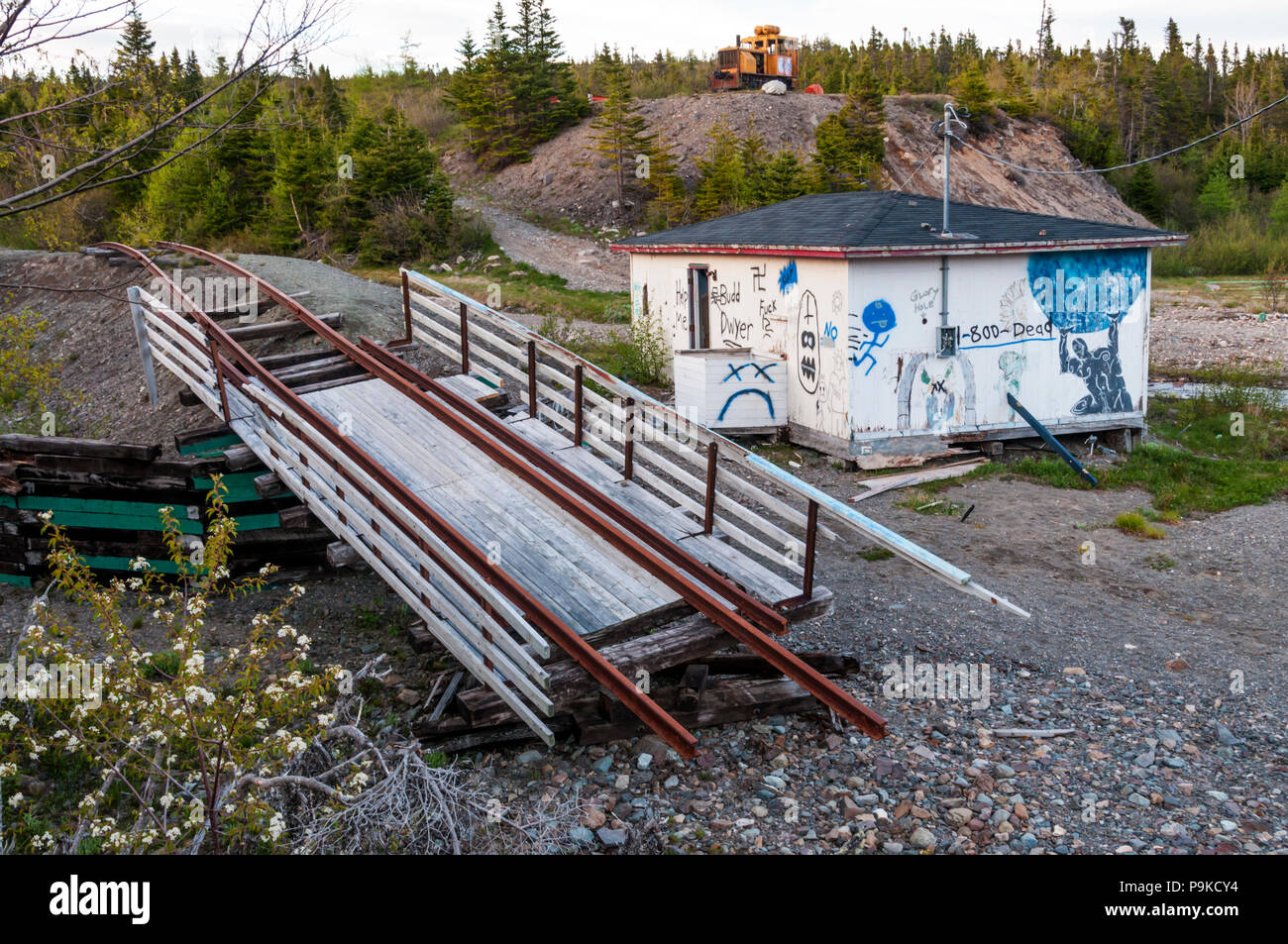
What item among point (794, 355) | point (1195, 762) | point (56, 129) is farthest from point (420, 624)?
point (794, 355)

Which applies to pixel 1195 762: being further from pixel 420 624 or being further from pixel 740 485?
pixel 420 624

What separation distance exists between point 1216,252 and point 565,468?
140 feet

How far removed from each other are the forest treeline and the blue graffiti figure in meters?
7.90

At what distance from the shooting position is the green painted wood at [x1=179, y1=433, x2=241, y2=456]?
1037 cm

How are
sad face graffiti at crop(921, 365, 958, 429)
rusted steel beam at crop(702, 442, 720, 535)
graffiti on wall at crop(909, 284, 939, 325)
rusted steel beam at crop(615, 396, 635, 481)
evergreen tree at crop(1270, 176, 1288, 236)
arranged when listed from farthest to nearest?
1. evergreen tree at crop(1270, 176, 1288, 236)
2. sad face graffiti at crop(921, 365, 958, 429)
3. graffiti on wall at crop(909, 284, 939, 325)
4. rusted steel beam at crop(615, 396, 635, 481)
5. rusted steel beam at crop(702, 442, 720, 535)

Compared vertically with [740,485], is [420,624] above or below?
below

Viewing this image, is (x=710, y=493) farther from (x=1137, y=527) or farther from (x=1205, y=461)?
(x=1205, y=461)

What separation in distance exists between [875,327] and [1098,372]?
402 cm

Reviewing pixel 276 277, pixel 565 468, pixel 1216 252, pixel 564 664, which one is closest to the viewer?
pixel 564 664

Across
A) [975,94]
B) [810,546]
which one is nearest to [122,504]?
[810,546]

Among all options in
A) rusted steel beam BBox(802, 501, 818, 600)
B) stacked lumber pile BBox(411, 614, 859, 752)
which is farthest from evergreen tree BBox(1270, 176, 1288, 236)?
stacked lumber pile BBox(411, 614, 859, 752)

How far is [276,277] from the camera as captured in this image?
17344 mm

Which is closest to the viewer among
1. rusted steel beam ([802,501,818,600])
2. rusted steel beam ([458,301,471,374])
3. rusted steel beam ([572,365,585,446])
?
rusted steel beam ([802,501,818,600])

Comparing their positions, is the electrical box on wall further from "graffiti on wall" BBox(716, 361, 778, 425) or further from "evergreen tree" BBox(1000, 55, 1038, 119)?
"evergreen tree" BBox(1000, 55, 1038, 119)
